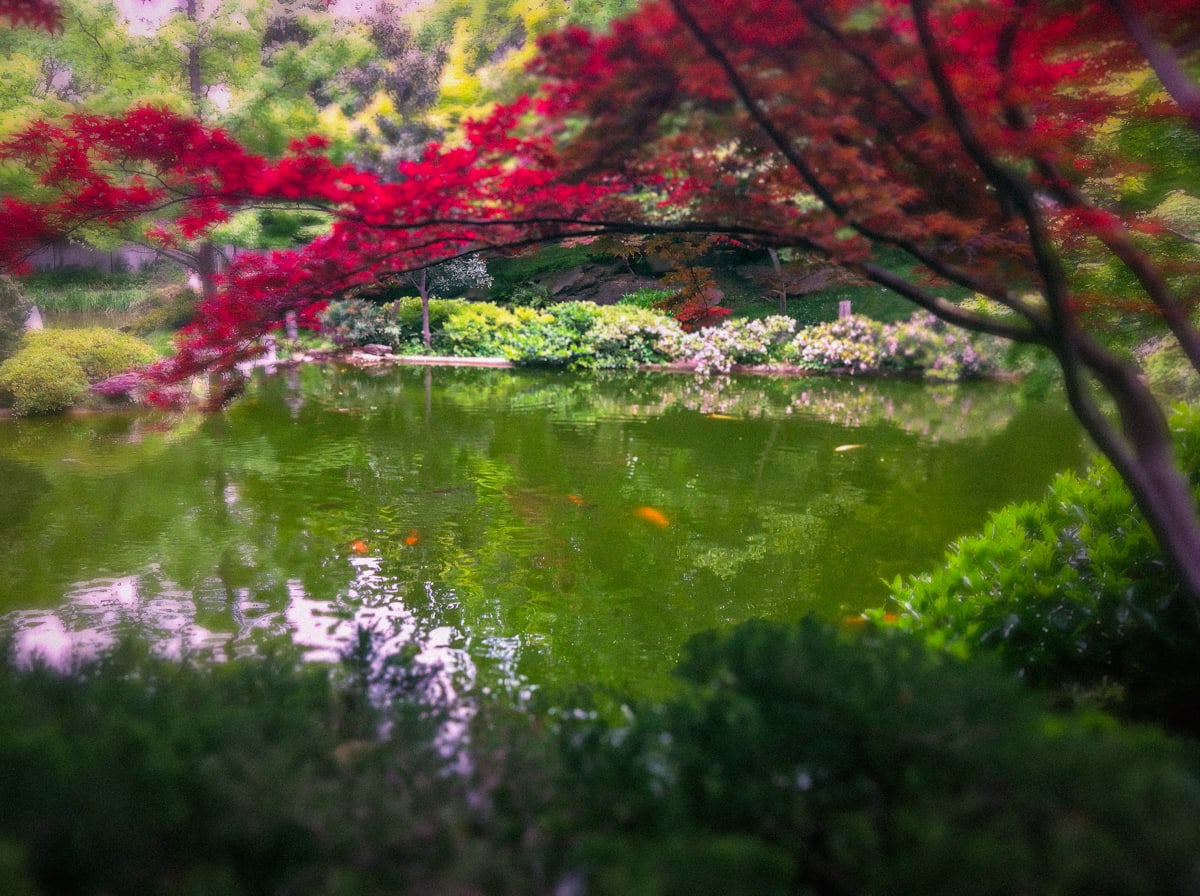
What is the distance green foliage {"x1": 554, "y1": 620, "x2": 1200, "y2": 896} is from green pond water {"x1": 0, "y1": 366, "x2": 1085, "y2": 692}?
1181 millimetres

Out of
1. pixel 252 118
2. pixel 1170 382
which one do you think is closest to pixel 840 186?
pixel 252 118

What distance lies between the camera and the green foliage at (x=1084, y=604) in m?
2.52

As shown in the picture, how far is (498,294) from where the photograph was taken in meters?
16.3

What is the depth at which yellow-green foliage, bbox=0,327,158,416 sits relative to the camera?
761cm

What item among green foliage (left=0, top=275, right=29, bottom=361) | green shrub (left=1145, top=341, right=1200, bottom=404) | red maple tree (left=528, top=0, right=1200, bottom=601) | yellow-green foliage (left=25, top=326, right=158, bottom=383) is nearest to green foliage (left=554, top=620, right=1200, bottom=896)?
red maple tree (left=528, top=0, right=1200, bottom=601)

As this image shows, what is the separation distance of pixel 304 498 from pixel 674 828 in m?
4.62

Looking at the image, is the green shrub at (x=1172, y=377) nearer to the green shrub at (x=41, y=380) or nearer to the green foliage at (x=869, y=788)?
the green foliage at (x=869, y=788)

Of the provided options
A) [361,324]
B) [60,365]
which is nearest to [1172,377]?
[60,365]

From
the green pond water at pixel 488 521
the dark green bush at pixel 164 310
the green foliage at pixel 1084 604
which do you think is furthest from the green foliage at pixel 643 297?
the green foliage at pixel 1084 604

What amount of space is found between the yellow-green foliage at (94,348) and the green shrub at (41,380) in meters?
0.10

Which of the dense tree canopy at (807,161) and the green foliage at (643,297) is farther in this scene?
the green foliage at (643,297)

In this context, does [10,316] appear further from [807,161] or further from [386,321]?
[807,161]

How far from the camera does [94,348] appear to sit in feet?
26.6

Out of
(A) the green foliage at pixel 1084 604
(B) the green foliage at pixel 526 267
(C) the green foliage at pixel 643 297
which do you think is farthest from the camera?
(B) the green foliage at pixel 526 267
